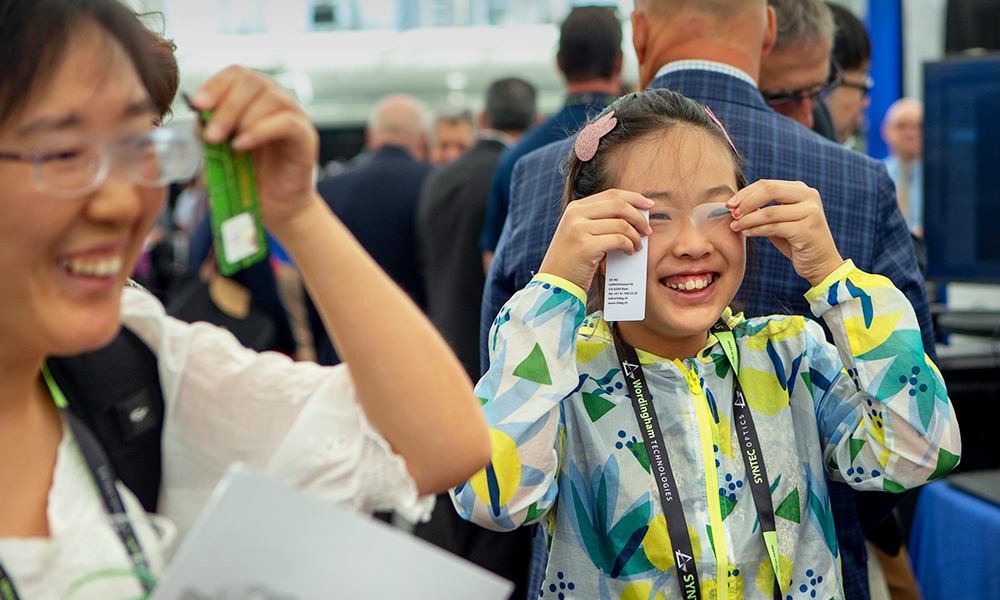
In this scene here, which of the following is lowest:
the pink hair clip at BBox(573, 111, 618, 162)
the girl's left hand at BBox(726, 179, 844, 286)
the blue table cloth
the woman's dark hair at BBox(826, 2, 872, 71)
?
the blue table cloth

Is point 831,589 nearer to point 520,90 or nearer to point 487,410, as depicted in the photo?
point 487,410

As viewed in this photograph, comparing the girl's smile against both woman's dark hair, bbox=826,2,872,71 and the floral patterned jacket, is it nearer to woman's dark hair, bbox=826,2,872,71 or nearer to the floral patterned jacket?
the floral patterned jacket

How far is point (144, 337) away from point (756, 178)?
120cm

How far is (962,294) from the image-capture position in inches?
179

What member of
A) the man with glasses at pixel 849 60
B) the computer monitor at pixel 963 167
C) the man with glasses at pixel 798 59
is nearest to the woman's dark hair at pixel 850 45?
the man with glasses at pixel 849 60

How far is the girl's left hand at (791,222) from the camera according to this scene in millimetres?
1305

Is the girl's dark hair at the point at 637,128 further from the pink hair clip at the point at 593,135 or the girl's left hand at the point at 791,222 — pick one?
the girl's left hand at the point at 791,222

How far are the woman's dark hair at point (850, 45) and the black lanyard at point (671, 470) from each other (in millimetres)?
1760

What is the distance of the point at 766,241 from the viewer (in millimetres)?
1664

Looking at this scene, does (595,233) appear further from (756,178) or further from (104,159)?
(104,159)

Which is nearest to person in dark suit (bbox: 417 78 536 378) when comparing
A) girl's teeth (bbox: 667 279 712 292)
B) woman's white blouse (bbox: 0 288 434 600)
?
girl's teeth (bbox: 667 279 712 292)

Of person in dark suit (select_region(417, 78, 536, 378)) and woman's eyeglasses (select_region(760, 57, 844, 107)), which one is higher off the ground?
woman's eyeglasses (select_region(760, 57, 844, 107))

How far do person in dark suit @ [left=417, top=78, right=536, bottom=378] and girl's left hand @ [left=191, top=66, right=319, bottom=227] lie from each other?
269 cm

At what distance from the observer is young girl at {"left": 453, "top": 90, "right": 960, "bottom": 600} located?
1.27m
